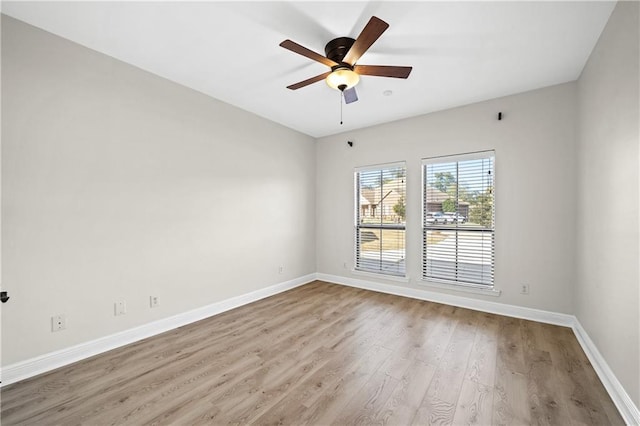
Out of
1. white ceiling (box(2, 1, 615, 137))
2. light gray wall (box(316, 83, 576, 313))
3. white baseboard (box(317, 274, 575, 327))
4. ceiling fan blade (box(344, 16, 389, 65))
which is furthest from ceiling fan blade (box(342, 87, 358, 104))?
white baseboard (box(317, 274, 575, 327))

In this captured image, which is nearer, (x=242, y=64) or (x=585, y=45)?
(x=585, y=45)

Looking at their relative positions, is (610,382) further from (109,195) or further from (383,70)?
(109,195)

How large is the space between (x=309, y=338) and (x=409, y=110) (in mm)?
3320

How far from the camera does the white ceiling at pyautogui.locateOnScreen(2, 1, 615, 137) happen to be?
2.00 meters

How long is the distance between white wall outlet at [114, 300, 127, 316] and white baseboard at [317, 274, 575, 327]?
3.23 metres

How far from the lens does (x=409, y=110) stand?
12.9ft

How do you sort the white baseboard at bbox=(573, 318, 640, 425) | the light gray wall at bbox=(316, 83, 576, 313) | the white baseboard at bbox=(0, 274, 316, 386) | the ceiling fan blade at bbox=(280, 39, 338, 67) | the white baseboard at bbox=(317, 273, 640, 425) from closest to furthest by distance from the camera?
the white baseboard at bbox=(573, 318, 640, 425) → the white baseboard at bbox=(317, 273, 640, 425) → the ceiling fan blade at bbox=(280, 39, 338, 67) → the white baseboard at bbox=(0, 274, 316, 386) → the light gray wall at bbox=(316, 83, 576, 313)

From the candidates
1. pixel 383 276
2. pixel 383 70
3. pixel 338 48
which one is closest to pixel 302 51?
pixel 338 48

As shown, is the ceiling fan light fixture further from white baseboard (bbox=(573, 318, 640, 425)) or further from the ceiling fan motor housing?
white baseboard (bbox=(573, 318, 640, 425))

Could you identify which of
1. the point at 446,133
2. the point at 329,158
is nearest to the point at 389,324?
the point at 446,133

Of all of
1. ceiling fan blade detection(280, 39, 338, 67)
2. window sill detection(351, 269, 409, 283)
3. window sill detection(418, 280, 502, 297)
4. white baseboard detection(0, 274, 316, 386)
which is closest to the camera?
ceiling fan blade detection(280, 39, 338, 67)

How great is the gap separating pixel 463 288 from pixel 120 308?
4104mm

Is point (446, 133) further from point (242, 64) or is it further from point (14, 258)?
point (14, 258)

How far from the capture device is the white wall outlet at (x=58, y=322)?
2283 millimetres
